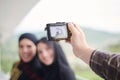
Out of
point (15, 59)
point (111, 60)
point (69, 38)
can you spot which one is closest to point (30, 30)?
point (15, 59)

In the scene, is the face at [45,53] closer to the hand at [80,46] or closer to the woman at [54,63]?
the woman at [54,63]

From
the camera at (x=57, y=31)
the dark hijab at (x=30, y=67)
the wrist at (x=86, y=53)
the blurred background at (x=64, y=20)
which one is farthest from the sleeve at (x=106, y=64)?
the dark hijab at (x=30, y=67)

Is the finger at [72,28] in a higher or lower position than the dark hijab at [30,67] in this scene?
higher

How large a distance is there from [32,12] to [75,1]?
298mm

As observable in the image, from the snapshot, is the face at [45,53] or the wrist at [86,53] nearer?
the wrist at [86,53]

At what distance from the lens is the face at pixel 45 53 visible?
1.60 meters

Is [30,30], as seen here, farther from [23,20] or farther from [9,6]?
[9,6]

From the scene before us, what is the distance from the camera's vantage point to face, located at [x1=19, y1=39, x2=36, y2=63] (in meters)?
1.67

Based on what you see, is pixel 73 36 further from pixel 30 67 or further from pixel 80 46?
pixel 30 67

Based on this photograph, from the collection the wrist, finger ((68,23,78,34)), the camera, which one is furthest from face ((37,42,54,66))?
the wrist

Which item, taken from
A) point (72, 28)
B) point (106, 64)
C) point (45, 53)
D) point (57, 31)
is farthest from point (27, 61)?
point (106, 64)

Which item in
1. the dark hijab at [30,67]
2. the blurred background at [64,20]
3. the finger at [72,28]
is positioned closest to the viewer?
the finger at [72,28]

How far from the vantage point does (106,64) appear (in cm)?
63

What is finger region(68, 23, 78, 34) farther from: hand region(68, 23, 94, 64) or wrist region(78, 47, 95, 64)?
wrist region(78, 47, 95, 64)
